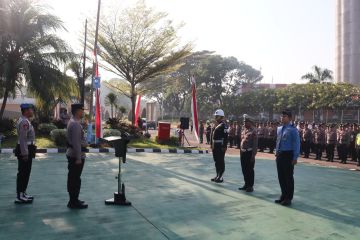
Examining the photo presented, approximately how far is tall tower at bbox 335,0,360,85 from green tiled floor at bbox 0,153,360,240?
1666 inches

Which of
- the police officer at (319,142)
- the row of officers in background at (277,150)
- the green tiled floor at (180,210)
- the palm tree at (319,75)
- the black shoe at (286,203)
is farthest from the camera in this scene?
the palm tree at (319,75)

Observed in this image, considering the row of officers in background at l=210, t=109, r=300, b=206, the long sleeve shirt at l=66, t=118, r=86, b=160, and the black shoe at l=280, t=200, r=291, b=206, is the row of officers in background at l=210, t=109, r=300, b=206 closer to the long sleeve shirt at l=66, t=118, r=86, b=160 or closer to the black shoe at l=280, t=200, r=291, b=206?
the black shoe at l=280, t=200, r=291, b=206

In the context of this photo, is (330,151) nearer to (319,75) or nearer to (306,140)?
(306,140)

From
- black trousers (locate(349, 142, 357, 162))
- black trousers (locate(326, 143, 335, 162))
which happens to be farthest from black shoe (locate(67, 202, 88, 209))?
black trousers (locate(349, 142, 357, 162))

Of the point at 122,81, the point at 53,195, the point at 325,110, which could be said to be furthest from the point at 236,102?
the point at 53,195

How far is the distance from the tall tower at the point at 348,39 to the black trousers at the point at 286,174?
45038 mm

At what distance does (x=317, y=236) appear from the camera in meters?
4.77

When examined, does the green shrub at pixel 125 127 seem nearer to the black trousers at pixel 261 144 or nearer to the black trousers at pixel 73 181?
the black trousers at pixel 261 144

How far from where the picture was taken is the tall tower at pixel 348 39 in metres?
46.3

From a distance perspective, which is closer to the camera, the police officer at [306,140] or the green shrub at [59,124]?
the police officer at [306,140]

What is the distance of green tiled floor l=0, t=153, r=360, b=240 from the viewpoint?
186 inches

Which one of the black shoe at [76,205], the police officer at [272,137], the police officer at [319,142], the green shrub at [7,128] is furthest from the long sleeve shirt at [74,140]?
the police officer at [272,137]

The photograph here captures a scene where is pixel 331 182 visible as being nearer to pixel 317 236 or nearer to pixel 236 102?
pixel 317 236

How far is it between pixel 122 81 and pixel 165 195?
19.4 meters
